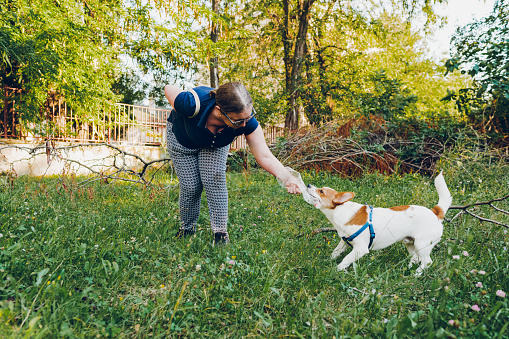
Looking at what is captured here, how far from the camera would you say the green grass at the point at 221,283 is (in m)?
1.79

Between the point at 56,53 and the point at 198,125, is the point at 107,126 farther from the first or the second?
the point at 198,125

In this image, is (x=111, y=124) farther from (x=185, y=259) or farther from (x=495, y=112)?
(x=495, y=112)

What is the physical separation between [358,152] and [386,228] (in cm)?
480

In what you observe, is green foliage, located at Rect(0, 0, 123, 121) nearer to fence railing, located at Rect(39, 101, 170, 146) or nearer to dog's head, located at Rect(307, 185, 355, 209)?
fence railing, located at Rect(39, 101, 170, 146)

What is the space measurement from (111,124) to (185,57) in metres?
3.64

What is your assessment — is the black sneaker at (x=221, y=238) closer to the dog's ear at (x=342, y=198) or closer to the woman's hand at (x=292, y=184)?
the woman's hand at (x=292, y=184)

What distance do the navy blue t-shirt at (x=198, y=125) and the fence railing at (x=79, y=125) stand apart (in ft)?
17.3

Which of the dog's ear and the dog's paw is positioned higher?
the dog's ear

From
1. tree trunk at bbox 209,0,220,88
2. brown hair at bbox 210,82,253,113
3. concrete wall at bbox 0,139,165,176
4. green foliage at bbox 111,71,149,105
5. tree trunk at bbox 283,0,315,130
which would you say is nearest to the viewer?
brown hair at bbox 210,82,253,113

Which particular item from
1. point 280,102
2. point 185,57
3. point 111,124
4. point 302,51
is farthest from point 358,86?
point 111,124

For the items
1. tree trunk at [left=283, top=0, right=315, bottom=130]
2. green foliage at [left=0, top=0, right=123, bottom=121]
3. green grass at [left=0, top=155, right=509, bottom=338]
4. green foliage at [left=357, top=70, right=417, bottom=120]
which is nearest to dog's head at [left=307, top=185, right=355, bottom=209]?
green grass at [left=0, top=155, right=509, bottom=338]

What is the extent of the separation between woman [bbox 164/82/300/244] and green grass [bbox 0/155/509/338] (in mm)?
318

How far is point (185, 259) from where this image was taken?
2.66 meters

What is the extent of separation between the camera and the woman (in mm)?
2580
